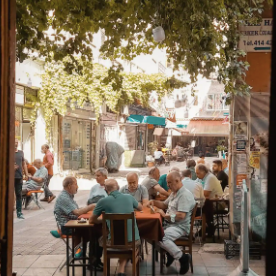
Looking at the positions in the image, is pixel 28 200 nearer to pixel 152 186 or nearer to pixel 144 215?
pixel 152 186

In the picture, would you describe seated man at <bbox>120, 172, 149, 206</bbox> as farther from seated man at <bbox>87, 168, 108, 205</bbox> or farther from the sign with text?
the sign with text

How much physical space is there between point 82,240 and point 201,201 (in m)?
2.37

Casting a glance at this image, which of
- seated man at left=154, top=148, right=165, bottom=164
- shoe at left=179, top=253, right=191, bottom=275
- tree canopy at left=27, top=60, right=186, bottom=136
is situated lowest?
shoe at left=179, top=253, right=191, bottom=275

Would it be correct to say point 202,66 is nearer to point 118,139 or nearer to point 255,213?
point 255,213

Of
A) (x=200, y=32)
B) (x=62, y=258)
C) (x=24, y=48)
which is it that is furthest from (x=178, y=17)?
(x=62, y=258)

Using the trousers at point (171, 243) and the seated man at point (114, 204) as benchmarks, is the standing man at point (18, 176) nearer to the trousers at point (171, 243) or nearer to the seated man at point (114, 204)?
the seated man at point (114, 204)

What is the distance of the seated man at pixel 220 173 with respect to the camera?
7.63 metres

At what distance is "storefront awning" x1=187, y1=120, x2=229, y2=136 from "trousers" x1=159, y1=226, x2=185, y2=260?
248cm

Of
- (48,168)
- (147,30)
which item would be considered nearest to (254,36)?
(147,30)

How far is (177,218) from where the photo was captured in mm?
5441

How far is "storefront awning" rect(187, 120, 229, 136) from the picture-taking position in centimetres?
812

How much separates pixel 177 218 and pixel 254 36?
2635 mm

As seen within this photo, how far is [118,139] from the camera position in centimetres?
912

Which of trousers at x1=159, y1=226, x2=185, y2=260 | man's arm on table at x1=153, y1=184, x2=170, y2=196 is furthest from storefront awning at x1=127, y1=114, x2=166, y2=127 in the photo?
trousers at x1=159, y1=226, x2=185, y2=260
